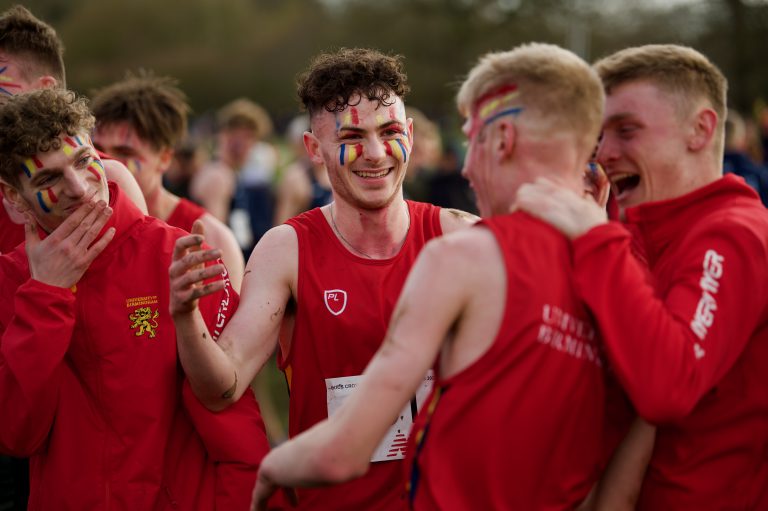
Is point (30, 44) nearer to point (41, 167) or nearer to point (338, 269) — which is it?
point (41, 167)

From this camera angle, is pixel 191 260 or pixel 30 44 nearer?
pixel 191 260

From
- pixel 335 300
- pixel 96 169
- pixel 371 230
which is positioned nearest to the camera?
pixel 96 169

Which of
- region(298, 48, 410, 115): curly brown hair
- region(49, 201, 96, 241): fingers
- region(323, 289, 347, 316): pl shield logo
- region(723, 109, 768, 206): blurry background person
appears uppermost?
region(298, 48, 410, 115): curly brown hair

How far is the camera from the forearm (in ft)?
9.86

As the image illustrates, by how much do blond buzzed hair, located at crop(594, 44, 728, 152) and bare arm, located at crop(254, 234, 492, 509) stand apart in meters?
0.97

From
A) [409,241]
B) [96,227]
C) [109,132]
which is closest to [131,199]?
[96,227]

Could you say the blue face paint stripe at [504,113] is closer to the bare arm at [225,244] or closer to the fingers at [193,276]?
the fingers at [193,276]

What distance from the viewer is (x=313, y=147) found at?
3.87 metres

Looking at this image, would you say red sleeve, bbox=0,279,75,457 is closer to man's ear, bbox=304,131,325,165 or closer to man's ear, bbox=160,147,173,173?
man's ear, bbox=304,131,325,165

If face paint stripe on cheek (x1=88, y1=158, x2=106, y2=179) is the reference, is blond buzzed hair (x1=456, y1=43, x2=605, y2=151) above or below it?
above

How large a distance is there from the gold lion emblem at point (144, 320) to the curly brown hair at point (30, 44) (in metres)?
1.80

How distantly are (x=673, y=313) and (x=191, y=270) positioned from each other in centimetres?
152

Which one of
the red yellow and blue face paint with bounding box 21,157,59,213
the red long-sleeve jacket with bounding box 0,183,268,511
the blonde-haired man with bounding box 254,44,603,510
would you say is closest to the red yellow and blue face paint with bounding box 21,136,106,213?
the red yellow and blue face paint with bounding box 21,157,59,213

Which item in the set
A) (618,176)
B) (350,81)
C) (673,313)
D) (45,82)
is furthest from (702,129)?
(45,82)
